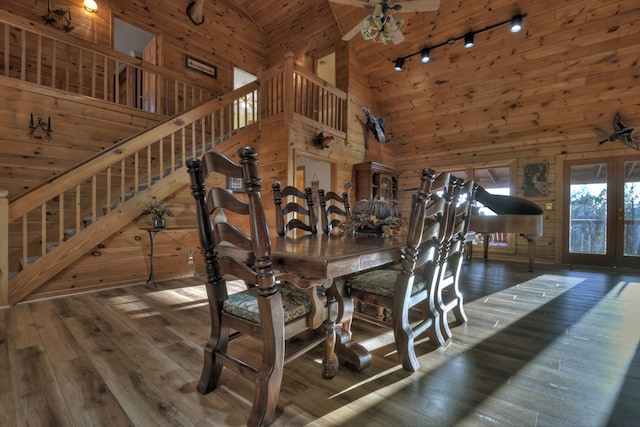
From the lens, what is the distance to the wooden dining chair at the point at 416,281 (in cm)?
154

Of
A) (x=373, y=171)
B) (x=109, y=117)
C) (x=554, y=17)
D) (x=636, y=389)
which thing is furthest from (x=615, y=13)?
(x=109, y=117)

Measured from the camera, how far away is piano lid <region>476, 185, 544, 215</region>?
3.62m

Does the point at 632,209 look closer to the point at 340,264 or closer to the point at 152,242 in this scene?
the point at 340,264

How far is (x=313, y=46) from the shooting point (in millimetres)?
6266

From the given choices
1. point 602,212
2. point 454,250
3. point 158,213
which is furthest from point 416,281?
point 602,212

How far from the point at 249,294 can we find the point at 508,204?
379 cm

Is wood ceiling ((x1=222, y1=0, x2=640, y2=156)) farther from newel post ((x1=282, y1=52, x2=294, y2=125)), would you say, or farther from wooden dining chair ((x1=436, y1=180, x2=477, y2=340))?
wooden dining chair ((x1=436, y1=180, x2=477, y2=340))

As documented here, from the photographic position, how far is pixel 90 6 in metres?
4.60

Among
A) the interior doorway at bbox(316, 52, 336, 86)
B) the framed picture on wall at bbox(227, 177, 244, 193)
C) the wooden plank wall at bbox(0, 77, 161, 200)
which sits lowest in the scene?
the framed picture on wall at bbox(227, 177, 244, 193)

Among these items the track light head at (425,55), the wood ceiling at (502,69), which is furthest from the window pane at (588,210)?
the track light head at (425,55)

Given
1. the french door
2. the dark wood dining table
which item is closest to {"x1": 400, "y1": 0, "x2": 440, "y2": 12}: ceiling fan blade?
the dark wood dining table

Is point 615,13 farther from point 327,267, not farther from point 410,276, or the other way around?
point 327,267

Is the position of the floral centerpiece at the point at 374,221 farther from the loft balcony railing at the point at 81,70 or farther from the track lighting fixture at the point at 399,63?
the loft balcony railing at the point at 81,70

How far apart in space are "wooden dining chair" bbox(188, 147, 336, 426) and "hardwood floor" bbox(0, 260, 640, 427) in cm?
19
